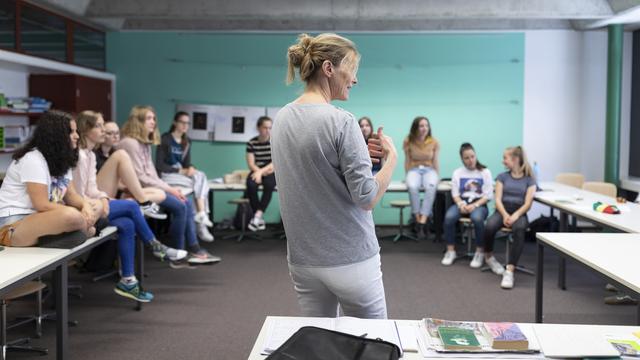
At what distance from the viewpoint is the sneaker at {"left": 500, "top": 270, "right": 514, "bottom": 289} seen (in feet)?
16.8

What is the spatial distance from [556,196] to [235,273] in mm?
2935

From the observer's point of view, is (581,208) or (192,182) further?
(192,182)

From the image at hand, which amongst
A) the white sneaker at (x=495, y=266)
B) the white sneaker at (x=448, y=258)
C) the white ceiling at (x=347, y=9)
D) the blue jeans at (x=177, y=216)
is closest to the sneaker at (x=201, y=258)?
the blue jeans at (x=177, y=216)

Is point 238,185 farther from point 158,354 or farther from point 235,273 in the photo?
point 158,354

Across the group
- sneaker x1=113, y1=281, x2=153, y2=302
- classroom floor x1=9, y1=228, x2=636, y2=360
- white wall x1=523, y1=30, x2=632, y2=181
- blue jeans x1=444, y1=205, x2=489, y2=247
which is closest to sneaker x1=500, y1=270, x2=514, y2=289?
classroom floor x1=9, y1=228, x2=636, y2=360

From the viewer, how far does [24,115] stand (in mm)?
6281

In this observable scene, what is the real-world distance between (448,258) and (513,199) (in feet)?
2.91

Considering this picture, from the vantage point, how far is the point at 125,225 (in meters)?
4.36

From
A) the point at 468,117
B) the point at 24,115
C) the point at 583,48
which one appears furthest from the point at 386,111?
the point at 24,115

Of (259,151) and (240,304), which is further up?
(259,151)

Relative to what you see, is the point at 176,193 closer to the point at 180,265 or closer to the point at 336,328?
the point at 180,265

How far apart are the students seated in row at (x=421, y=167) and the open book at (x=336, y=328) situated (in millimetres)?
4949

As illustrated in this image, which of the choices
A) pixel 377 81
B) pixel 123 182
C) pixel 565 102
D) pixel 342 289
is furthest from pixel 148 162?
pixel 565 102

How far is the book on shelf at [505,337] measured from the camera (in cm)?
183
